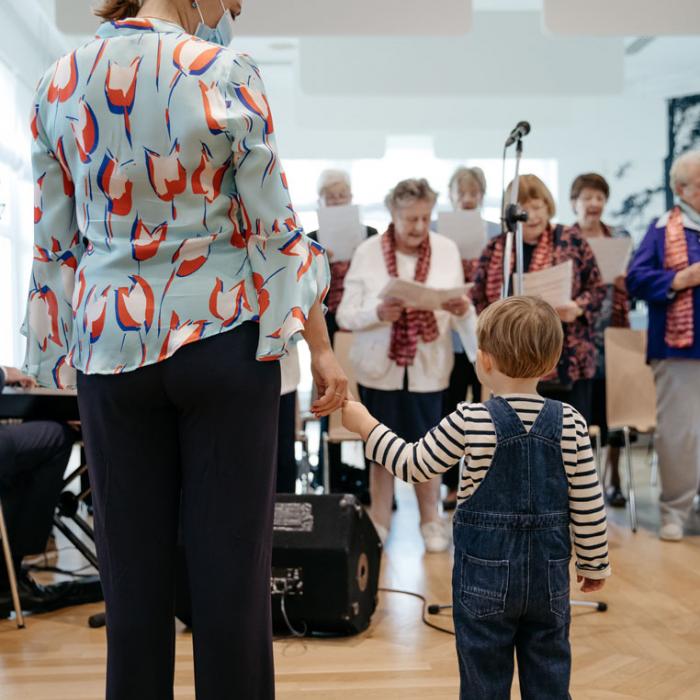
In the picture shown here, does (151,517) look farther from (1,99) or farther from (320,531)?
(1,99)

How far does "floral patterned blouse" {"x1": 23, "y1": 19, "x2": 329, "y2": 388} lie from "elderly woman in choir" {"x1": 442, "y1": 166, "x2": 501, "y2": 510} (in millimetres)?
3359

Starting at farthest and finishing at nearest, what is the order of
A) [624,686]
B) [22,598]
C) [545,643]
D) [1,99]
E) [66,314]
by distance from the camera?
[1,99] → [22,598] → [624,686] → [545,643] → [66,314]

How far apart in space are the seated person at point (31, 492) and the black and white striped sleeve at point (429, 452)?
185 cm

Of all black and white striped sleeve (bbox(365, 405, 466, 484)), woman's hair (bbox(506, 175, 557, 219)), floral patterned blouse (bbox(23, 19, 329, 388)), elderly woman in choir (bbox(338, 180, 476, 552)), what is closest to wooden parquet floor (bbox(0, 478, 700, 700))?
elderly woman in choir (bbox(338, 180, 476, 552))

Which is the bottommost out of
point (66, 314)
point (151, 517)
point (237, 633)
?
point (237, 633)

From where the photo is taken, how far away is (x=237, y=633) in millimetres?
1418

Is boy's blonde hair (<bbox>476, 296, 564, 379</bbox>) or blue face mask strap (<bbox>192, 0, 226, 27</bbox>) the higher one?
blue face mask strap (<bbox>192, 0, 226, 27</bbox>)

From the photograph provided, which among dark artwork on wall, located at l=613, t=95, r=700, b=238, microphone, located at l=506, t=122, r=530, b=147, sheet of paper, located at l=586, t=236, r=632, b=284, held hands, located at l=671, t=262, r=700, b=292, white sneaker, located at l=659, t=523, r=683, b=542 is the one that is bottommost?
white sneaker, located at l=659, t=523, r=683, b=542

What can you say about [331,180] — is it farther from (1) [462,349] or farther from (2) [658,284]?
(2) [658,284]

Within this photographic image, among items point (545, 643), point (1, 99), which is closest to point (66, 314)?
point (545, 643)

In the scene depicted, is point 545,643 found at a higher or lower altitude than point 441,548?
higher

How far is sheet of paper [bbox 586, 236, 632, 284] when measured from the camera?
4.83 meters

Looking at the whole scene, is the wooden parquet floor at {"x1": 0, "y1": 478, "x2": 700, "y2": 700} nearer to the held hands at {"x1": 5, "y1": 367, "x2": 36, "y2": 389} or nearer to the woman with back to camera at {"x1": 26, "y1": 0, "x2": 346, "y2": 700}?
the held hands at {"x1": 5, "y1": 367, "x2": 36, "y2": 389}

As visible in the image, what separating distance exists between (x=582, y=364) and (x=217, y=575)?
114 inches
